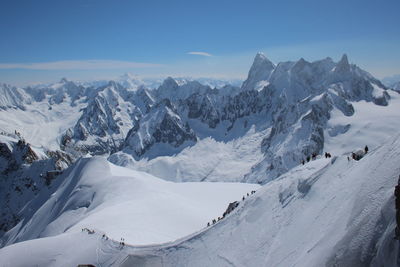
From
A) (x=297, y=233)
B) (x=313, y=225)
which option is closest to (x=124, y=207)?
A: (x=297, y=233)

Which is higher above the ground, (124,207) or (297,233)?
(297,233)

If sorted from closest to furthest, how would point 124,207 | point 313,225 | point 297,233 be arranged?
point 313,225
point 297,233
point 124,207

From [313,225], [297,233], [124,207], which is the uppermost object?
[313,225]

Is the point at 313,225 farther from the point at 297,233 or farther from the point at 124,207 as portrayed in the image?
the point at 124,207

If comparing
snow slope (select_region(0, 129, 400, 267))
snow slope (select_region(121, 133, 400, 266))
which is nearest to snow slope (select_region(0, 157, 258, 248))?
snow slope (select_region(0, 129, 400, 267))

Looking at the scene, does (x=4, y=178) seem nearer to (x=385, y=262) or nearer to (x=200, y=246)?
(x=200, y=246)

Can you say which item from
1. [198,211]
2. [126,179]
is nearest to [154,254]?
[198,211]

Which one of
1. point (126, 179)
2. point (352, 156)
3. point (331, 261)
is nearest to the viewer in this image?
point (331, 261)

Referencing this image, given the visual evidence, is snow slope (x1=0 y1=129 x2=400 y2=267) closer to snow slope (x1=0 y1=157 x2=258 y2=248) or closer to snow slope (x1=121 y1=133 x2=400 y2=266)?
snow slope (x1=121 y1=133 x2=400 y2=266)

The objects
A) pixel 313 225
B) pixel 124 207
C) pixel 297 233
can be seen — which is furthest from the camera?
pixel 124 207
